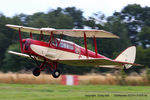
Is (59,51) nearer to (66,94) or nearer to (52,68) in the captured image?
(52,68)

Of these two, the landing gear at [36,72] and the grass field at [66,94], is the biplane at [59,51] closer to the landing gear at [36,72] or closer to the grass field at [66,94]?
the landing gear at [36,72]

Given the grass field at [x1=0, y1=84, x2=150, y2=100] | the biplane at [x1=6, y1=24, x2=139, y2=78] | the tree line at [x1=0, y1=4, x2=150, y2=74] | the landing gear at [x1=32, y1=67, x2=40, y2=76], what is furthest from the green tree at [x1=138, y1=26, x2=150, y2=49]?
the landing gear at [x1=32, y1=67, x2=40, y2=76]

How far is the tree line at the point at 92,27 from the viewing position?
4291cm

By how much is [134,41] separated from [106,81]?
1262 inches

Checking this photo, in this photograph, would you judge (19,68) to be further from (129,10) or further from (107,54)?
(129,10)

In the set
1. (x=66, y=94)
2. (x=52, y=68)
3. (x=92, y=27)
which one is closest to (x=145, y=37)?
(x=92, y=27)

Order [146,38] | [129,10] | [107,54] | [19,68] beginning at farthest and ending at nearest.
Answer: [129,10] < [146,38] < [107,54] < [19,68]

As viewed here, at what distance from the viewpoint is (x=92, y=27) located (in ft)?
140

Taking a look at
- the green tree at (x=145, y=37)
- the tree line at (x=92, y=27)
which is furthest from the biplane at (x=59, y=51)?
the green tree at (x=145, y=37)

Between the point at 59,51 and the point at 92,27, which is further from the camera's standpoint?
the point at 92,27

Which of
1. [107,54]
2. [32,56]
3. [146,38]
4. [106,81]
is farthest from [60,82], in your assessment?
[146,38]

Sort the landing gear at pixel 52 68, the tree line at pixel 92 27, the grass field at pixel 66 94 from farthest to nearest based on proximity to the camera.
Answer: the tree line at pixel 92 27 → the landing gear at pixel 52 68 → the grass field at pixel 66 94

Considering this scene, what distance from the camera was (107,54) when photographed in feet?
153

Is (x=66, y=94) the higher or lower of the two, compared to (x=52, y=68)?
lower
